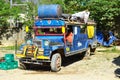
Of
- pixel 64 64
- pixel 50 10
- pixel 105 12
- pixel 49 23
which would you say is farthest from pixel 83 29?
pixel 105 12

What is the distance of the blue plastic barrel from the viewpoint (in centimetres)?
1376

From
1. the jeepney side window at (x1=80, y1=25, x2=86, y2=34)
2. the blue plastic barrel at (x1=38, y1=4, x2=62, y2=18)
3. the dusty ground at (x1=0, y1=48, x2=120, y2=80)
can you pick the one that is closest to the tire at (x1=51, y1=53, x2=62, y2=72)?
the dusty ground at (x1=0, y1=48, x2=120, y2=80)

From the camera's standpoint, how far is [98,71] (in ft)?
42.7

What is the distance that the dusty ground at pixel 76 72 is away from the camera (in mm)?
11555

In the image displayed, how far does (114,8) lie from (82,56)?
7.81m

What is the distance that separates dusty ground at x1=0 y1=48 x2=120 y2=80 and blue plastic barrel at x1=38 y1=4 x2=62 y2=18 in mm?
2320

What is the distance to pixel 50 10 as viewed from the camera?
45.3 ft

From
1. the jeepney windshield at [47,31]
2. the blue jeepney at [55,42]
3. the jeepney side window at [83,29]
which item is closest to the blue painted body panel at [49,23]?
the blue jeepney at [55,42]

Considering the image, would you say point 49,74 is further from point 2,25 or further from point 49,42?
point 2,25

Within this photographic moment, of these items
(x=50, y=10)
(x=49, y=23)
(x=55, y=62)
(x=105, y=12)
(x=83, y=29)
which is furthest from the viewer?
(x=105, y=12)

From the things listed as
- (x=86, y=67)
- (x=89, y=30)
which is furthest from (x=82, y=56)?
(x=86, y=67)

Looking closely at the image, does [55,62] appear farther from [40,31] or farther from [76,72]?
[40,31]

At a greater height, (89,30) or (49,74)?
(89,30)

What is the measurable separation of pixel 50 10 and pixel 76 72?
116 inches
